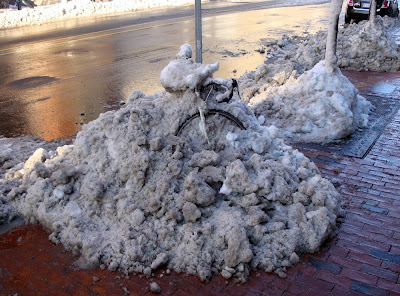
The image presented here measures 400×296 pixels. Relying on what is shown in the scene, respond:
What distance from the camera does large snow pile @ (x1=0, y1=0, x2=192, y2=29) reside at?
1833 cm

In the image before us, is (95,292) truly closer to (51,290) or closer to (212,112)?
(51,290)

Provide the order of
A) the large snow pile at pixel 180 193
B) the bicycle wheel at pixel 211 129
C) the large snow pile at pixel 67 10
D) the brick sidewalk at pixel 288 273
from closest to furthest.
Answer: the brick sidewalk at pixel 288 273
the large snow pile at pixel 180 193
the bicycle wheel at pixel 211 129
the large snow pile at pixel 67 10

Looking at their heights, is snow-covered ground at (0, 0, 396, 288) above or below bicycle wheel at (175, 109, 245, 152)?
below

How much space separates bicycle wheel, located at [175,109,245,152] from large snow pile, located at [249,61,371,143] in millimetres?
1693

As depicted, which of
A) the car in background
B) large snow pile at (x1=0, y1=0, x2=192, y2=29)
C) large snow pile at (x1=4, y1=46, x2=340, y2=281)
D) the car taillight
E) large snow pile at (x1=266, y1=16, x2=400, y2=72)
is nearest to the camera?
large snow pile at (x1=4, y1=46, x2=340, y2=281)

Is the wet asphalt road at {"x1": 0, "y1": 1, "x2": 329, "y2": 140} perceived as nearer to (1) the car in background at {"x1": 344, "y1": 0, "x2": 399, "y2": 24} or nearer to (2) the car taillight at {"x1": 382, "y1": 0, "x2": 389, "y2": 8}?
(1) the car in background at {"x1": 344, "y1": 0, "x2": 399, "y2": 24}

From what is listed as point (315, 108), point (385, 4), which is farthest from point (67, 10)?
point (315, 108)

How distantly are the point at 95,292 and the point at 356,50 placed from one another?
8752 millimetres

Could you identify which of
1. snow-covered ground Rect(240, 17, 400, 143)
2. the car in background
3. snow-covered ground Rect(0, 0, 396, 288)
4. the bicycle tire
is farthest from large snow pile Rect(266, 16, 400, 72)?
snow-covered ground Rect(0, 0, 396, 288)

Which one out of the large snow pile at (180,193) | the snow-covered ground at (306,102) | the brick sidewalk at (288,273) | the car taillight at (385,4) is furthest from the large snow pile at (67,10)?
the brick sidewalk at (288,273)

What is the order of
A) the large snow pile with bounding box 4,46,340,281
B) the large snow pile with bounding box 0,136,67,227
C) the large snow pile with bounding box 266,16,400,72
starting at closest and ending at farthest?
the large snow pile with bounding box 4,46,340,281, the large snow pile with bounding box 0,136,67,227, the large snow pile with bounding box 266,16,400,72

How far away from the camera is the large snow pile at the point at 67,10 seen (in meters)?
18.3

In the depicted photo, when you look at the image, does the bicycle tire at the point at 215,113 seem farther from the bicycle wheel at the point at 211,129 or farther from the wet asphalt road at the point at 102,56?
the wet asphalt road at the point at 102,56

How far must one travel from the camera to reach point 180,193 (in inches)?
152
